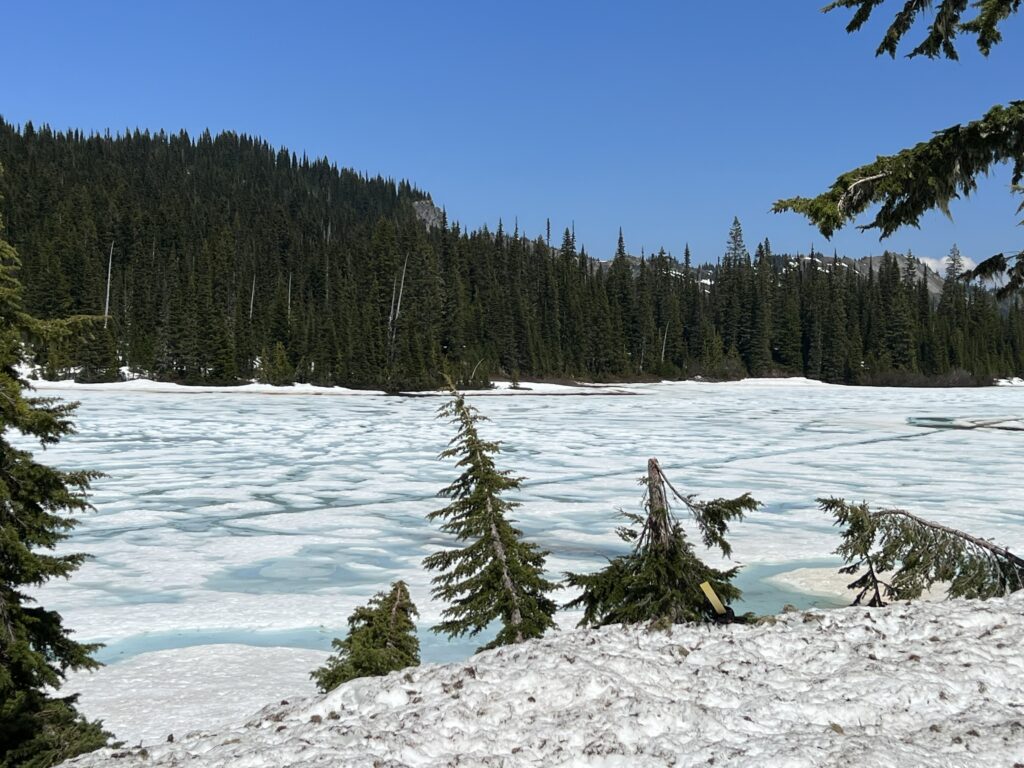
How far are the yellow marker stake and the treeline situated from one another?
6971 centimetres

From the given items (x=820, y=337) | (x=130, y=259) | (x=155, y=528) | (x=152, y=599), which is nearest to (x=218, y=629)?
(x=152, y=599)

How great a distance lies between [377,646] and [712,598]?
372cm

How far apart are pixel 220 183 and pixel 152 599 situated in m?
178

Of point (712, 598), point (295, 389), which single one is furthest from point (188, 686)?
point (295, 389)

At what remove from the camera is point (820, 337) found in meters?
119

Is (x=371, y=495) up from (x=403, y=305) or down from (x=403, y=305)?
down

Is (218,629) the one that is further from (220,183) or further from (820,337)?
(220,183)

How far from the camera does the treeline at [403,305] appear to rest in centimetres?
7875

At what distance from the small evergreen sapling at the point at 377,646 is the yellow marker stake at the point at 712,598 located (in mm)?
2820

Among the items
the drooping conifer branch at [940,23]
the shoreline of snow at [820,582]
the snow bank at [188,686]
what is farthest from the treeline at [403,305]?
the drooping conifer branch at [940,23]

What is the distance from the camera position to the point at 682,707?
418 centimetres

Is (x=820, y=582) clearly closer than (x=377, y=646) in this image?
No

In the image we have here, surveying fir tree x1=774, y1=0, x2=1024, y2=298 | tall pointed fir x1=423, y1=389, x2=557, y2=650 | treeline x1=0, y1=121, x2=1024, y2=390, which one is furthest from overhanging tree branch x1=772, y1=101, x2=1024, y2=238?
treeline x1=0, y1=121, x2=1024, y2=390

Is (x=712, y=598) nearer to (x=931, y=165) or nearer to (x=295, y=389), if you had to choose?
(x=931, y=165)
